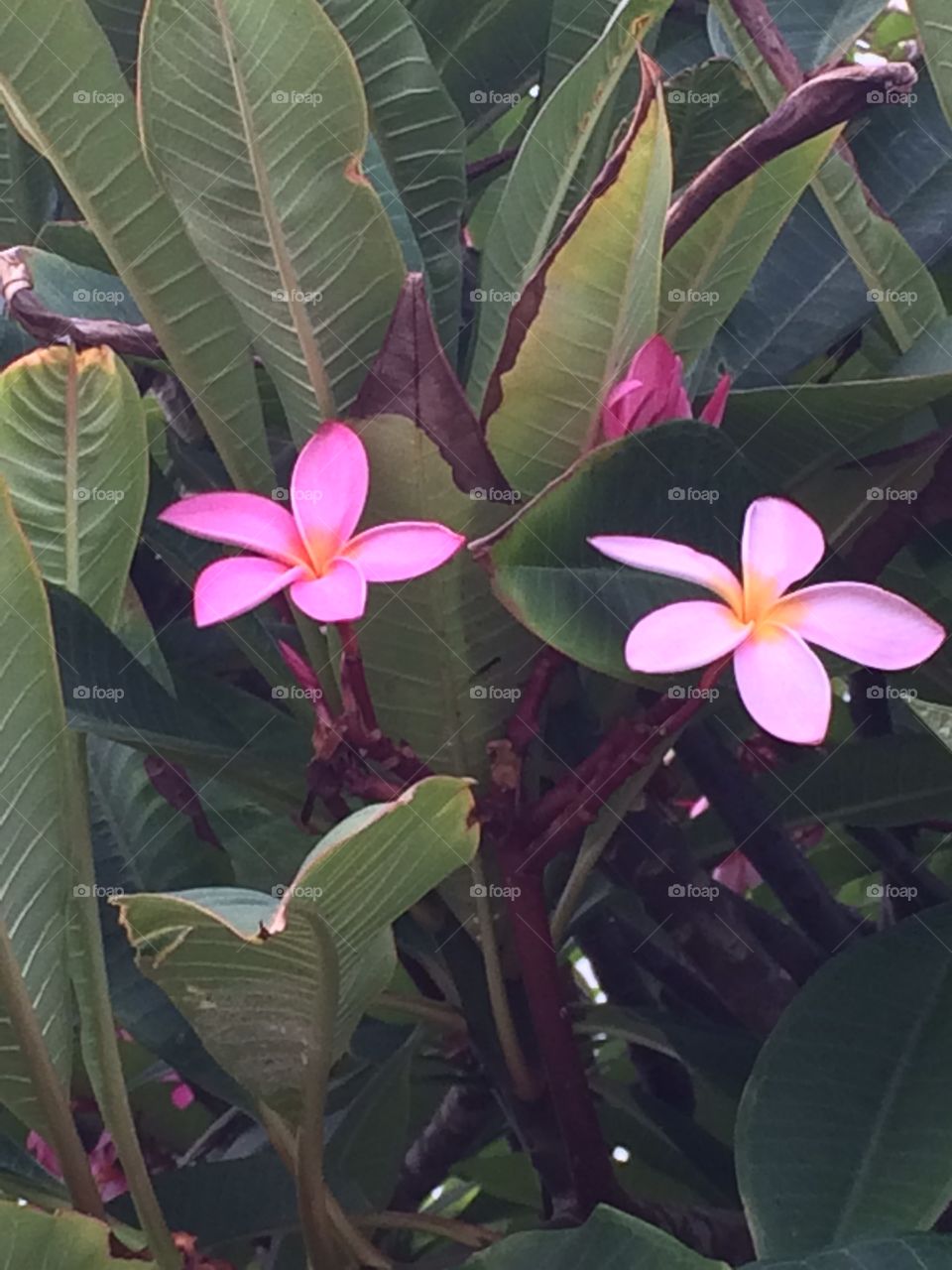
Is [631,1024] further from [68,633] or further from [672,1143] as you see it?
[68,633]

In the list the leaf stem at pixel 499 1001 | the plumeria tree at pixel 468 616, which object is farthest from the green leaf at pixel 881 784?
the leaf stem at pixel 499 1001

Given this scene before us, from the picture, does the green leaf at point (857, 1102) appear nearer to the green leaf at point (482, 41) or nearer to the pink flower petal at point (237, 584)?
the pink flower petal at point (237, 584)

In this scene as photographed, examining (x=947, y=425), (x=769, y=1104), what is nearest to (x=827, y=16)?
(x=947, y=425)

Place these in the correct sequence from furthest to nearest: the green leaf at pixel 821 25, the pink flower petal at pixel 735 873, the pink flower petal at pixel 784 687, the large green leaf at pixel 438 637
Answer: the pink flower petal at pixel 735 873, the green leaf at pixel 821 25, the large green leaf at pixel 438 637, the pink flower petal at pixel 784 687

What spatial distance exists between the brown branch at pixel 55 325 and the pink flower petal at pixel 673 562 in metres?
0.24

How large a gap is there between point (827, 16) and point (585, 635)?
0.34 meters

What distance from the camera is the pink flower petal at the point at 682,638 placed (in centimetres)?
36

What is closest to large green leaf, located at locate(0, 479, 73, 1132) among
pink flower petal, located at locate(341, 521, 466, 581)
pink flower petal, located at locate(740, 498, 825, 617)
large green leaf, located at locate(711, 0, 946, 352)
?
pink flower petal, located at locate(341, 521, 466, 581)

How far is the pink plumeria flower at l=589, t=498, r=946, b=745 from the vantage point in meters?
0.36

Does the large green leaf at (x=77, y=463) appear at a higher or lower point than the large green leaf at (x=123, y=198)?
lower

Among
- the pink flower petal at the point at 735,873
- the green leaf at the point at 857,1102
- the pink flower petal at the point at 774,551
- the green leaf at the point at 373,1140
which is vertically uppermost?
the pink flower petal at the point at 774,551

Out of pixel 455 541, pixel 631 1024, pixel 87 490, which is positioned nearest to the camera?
pixel 455 541

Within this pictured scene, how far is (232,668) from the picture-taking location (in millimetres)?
Result: 736

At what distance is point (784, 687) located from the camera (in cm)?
37
